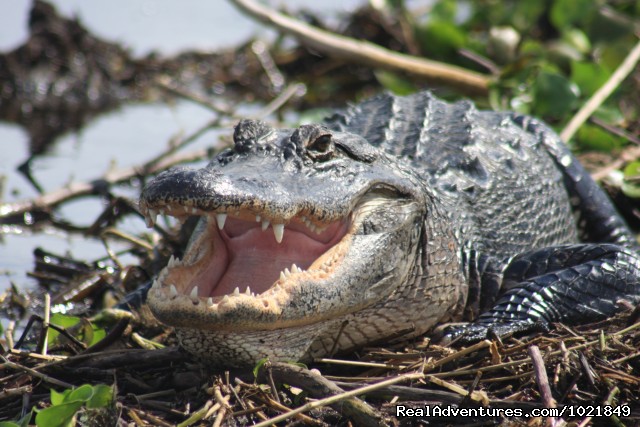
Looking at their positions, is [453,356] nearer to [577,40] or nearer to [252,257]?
[252,257]

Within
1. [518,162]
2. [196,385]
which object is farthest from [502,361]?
[518,162]

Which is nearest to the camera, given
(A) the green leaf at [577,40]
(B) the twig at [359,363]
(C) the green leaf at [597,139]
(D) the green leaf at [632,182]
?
(B) the twig at [359,363]

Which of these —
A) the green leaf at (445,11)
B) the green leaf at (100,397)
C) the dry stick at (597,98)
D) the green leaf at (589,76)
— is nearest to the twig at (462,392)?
the green leaf at (100,397)

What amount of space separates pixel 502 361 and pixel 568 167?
2205mm

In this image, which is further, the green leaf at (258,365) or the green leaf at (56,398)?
the green leaf at (258,365)

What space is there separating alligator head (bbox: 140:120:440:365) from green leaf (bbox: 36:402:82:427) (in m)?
0.42

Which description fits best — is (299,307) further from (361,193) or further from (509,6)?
(509,6)

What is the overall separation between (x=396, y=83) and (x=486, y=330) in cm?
432

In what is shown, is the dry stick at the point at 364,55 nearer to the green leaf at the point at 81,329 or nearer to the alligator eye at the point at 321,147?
the alligator eye at the point at 321,147

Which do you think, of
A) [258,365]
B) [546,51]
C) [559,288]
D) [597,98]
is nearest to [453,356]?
[258,365]

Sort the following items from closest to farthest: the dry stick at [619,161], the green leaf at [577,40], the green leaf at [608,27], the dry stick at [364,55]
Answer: the dry stick at [619,161], the dry stick at [364,55], the green leaf at [608,27], the green leaf at [577,40]

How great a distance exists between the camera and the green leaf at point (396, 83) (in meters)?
7.77

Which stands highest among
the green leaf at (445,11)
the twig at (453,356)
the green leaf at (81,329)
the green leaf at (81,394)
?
the green leaf at (445,11)

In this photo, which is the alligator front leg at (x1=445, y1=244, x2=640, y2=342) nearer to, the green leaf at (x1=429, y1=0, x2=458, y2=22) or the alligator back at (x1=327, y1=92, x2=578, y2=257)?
the alligator back at (x1=327, y1=92, x2=578, y2=257)
